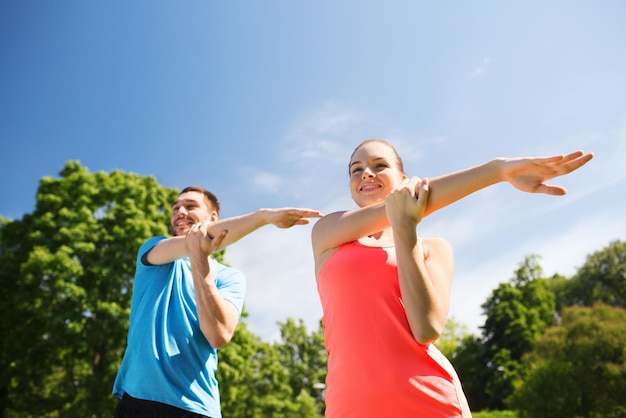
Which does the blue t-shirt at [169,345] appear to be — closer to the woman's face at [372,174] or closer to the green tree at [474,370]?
the woman's face at [372,174]

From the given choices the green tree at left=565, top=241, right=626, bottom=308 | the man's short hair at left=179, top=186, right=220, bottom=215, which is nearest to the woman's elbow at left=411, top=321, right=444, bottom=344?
the man's short hair at left=179, top=186, right=220, bottom=215

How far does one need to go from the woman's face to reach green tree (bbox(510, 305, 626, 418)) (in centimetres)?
2372

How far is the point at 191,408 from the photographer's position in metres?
2.76

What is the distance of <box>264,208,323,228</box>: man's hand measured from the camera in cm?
252

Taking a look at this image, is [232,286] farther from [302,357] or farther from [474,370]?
[474,370]

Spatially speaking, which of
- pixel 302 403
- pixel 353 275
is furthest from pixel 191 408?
pixel 302 403

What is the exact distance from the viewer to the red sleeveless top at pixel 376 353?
1.72 metres

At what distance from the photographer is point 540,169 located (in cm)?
191

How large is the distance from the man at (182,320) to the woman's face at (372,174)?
0.26 metres

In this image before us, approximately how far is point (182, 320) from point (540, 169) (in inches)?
89.1

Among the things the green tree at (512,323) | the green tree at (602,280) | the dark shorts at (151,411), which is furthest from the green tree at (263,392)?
the green tree at (602,280)

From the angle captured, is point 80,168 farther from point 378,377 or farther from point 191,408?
point 378,377

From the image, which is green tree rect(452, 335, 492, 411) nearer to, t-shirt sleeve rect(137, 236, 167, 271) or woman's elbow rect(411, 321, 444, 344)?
t-shirt sleeve rect(137, 236, 167, 271)

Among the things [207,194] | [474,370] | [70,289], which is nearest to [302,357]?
[474,370]
